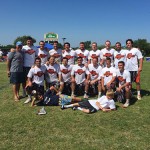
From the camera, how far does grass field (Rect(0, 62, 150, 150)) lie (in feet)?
15.4

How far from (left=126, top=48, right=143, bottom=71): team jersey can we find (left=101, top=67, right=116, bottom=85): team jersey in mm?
722

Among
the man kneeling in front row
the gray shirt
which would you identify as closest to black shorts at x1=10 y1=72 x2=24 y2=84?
the gray shirt

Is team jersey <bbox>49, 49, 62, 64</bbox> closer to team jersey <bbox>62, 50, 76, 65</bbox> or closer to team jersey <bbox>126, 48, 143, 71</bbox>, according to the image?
team jersey <bbox>62, 50, 76, 65</bbox>

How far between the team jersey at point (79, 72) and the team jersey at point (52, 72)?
2.06ft

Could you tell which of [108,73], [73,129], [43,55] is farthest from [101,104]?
[43,55]

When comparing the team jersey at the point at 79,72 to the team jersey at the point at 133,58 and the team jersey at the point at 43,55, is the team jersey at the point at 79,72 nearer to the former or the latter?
the team jersey at the point at 43,55

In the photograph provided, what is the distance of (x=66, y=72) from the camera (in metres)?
8.91

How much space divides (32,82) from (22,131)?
2.84 m

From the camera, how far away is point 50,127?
5656 millimetres

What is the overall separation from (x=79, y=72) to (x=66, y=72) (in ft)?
1.57

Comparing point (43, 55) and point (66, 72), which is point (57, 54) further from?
point (66, 72)

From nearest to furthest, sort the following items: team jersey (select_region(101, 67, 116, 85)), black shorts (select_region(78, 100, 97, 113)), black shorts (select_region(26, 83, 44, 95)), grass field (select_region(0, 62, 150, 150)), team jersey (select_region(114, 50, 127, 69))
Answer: grass field (select_region(0, 62, 150, 150))
black shorts (select_region(78, 100, 97, 113))
black shorts (select_region(26, 83, 44, 95))
team jersey (select_region(101, 67, 116, 85))
team jersey (select_region(114, 50, 127, 69))

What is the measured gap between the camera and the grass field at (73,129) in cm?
469

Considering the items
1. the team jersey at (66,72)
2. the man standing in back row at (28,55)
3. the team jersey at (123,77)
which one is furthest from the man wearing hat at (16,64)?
the team jersey at (123,77)
